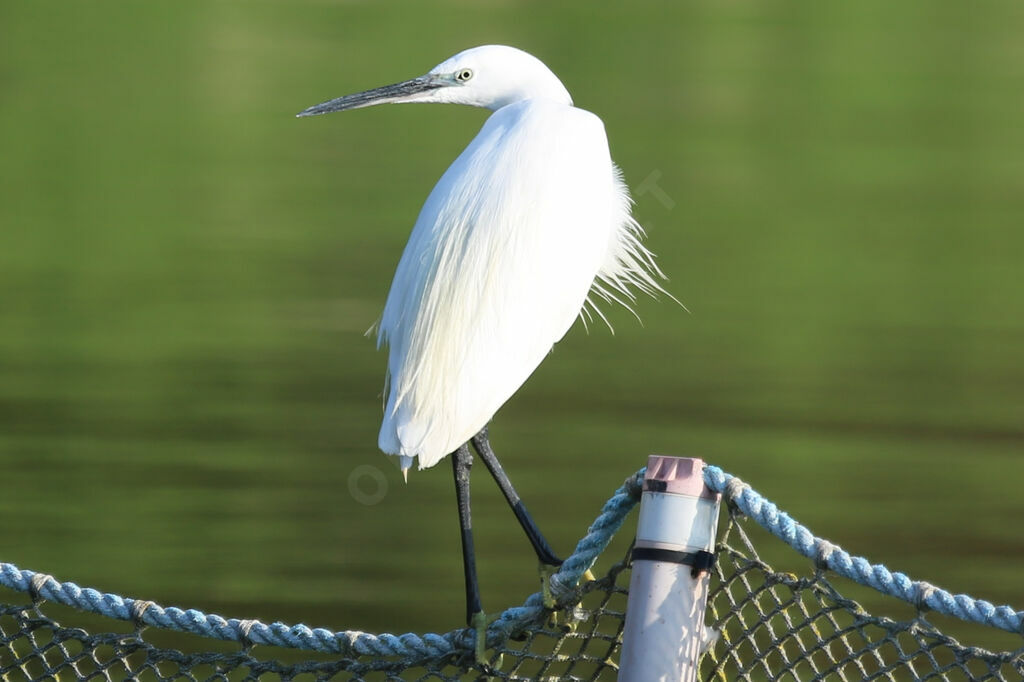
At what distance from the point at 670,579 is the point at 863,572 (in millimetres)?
173

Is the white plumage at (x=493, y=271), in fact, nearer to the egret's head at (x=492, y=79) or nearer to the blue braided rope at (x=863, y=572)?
the egret's head at (x=492, y=79)

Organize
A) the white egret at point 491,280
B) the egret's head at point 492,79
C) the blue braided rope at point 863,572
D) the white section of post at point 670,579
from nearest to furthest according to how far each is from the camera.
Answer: the blue braided rope at point 863,572, the white section of post at point 670,579, the white egret at point 491,280, the egret's head at point 492,79

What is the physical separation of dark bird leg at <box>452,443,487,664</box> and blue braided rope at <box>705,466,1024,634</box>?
19.0 inches

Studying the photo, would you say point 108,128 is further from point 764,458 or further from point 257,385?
point 764,458

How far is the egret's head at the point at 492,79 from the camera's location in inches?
98.2

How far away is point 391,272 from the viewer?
559cm

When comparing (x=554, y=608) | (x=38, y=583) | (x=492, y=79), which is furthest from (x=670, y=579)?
(x=492, y=79)

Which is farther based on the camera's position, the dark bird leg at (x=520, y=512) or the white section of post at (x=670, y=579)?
the dark bird leg at (x=520, y=512)

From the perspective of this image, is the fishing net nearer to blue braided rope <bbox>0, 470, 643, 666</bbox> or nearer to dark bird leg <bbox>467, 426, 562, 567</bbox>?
blue braided rope <bbox>0, 470, 643, 666</bbox>

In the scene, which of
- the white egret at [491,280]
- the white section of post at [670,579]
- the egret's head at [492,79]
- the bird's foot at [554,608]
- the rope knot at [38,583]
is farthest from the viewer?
the egret's head at [492,79]

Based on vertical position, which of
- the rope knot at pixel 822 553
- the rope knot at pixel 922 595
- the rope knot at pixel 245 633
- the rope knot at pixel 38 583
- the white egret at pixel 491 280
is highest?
the white egret at pixel 491 280

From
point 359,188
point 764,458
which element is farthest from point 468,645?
point 359,188

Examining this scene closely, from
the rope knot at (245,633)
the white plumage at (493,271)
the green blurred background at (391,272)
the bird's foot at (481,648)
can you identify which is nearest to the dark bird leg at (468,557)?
the bird's foot at (481,648)

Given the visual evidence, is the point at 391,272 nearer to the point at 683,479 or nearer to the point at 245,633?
the point at 245,633
